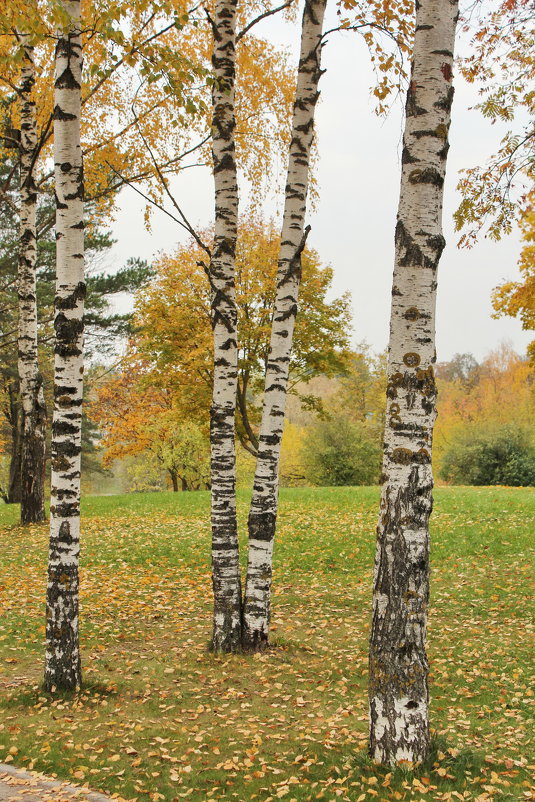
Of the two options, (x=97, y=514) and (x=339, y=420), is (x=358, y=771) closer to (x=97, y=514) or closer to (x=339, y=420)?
(x=97, y=514)

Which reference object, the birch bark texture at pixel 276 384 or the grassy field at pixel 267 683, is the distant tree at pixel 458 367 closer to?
the grassy field at pixel 267 683

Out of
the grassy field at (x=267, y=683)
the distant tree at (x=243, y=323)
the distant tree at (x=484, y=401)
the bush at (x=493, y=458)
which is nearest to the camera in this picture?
the grassy field at (x=267, y=683)

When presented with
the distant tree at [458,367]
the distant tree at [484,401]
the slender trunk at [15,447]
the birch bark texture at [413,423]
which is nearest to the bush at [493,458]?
the distant tree at [484,401]

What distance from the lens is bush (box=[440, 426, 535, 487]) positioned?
27.7 meters

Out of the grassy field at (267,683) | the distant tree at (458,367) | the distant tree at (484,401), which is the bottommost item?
the grassy field at (267,683)

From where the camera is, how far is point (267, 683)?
611cm

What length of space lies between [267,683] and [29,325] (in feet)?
31.8

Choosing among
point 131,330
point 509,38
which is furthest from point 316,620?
point 131,330

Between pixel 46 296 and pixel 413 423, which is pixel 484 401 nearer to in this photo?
pixel 46 296

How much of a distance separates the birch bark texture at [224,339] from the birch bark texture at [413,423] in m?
2.82

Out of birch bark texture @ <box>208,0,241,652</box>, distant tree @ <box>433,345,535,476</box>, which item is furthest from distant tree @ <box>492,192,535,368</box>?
birch bark texture @ <box>208,0,241,652</box>

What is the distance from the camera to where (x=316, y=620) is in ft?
27.9

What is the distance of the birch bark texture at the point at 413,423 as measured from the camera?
4.01 m

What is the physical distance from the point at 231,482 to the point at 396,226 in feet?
11.7
